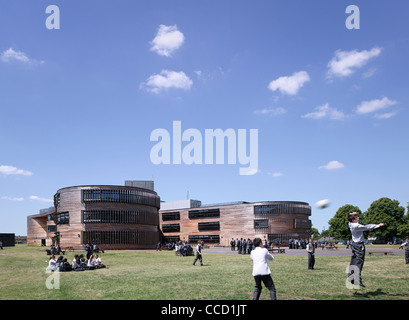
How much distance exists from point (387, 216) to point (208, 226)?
38056mm

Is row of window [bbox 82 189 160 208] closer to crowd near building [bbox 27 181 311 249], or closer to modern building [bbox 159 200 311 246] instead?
crowd near building [bbox 27 181 311 249]

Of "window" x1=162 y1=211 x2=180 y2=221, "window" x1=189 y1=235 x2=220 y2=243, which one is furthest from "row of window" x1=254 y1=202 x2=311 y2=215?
"window" x1=162 y1=211 x2=180 y2=221

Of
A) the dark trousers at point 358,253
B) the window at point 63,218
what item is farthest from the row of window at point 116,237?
the dark trousers at point 358,253

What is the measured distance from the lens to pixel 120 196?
62469 millimetres

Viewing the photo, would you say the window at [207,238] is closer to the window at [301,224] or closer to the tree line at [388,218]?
the window at [301,224]

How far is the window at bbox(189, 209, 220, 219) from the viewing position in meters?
82.1

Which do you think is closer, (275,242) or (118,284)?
(118,284)

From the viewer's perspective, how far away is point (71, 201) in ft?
199

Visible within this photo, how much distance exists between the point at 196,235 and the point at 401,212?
45.1m

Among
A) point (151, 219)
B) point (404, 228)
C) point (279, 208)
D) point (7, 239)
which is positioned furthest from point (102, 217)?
point (404, 228)

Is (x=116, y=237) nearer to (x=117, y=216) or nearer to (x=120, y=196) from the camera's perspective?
(x=117, y=216)
